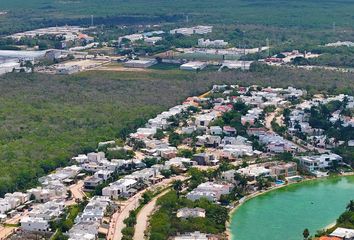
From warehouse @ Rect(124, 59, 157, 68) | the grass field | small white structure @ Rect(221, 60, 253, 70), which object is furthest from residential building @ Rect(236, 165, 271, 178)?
warehouse @ Rect(124, 59, 157, 68)

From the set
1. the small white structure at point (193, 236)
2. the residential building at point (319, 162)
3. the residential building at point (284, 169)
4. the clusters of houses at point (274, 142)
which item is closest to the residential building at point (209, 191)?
the residential building at point (284, 169)

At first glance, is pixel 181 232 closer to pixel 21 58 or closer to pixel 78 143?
pixel 78 143

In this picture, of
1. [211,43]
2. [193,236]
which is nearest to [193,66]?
[211,43]

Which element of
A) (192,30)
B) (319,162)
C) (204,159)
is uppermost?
(204,159)

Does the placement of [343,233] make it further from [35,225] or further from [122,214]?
[35,225]

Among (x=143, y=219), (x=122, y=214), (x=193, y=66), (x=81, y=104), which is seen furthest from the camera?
(x=193, y=66)

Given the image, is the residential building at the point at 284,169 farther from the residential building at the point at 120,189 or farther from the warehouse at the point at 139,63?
the warehouse at the point at 139,63
